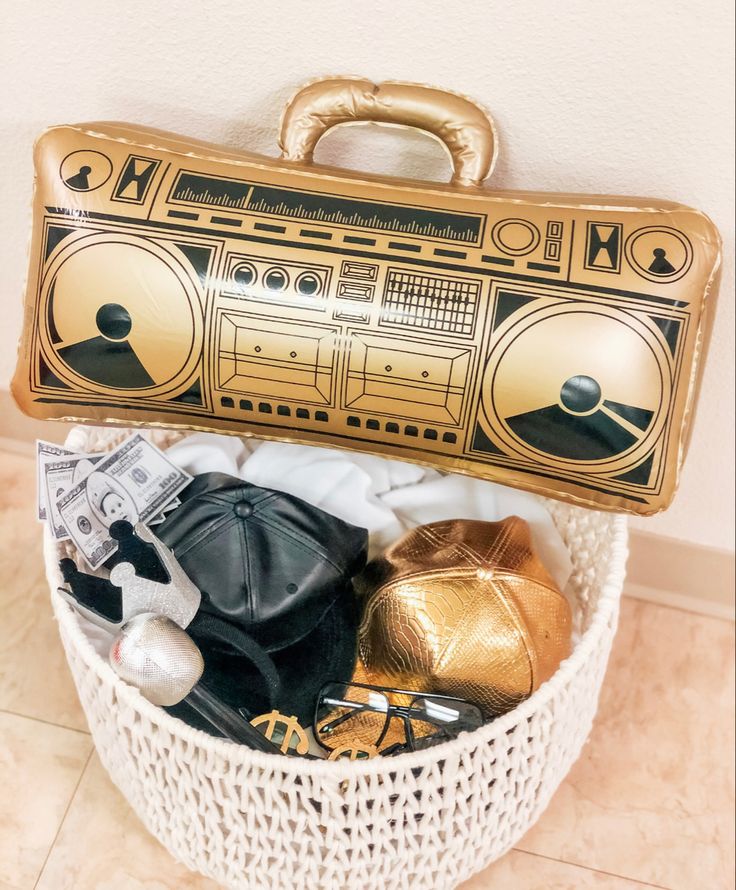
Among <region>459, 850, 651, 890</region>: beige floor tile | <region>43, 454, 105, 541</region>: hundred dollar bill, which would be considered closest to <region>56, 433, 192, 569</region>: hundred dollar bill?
<region>43, 454, 105, 541</region>: hundred dollar bill

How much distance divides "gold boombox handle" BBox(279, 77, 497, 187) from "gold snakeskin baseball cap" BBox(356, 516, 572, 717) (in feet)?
1.07

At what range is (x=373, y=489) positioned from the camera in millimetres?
837

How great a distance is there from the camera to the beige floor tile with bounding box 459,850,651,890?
2.71 ft

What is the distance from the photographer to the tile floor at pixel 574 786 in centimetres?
82

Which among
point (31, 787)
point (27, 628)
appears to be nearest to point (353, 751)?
point (31, 787)

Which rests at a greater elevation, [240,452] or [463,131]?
[463,131]

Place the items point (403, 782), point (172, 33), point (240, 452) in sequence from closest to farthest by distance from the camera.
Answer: point (403, 782) < point (172, 33) < point (240, 452)

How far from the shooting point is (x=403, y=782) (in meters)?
0.61

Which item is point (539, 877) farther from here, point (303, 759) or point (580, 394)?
point (580, 394)

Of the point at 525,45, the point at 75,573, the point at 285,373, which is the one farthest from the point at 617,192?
the point at 75,573

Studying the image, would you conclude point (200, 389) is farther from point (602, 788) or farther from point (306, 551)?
point (602, 788)

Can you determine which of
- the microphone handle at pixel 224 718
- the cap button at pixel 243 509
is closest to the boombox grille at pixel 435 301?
the cap button at pixel 243 509

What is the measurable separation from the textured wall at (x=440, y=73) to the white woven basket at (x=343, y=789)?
33 cm

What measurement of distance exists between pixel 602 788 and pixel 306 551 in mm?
459
